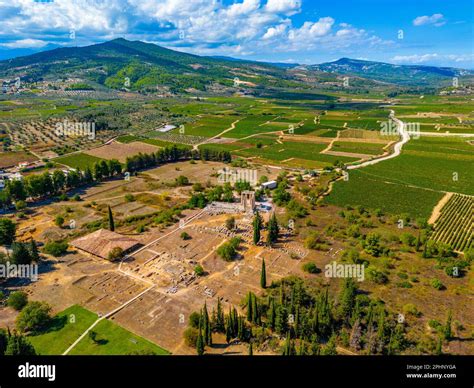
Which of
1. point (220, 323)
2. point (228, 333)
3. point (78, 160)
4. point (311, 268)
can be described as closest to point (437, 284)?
point (311, 268)

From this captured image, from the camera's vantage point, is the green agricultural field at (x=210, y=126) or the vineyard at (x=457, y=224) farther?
the green agricultural field at (x=210, y=126)

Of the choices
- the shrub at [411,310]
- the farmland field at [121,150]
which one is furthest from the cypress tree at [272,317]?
the farmland field at [121,150]

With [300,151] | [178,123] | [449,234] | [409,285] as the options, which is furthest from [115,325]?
[178,123]

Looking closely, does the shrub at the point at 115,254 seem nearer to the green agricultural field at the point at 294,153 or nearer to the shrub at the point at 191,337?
the shrub at the point at 191,337

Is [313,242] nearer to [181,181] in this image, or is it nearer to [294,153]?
[181,181]
